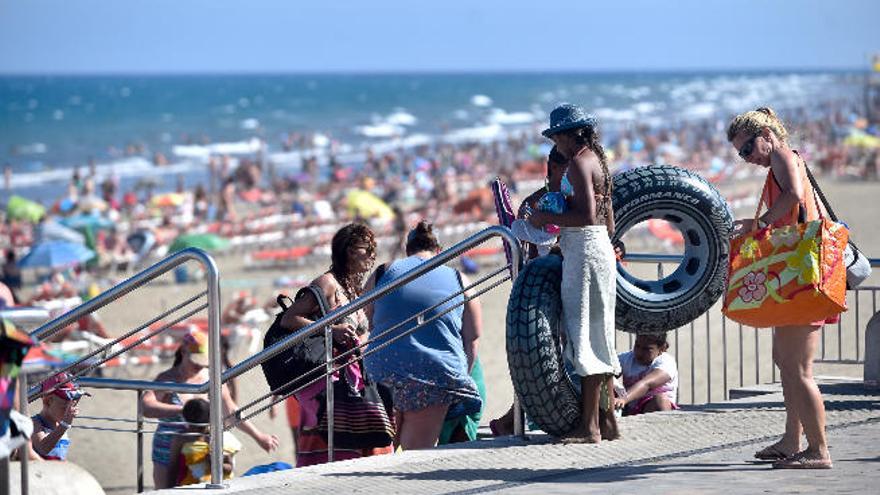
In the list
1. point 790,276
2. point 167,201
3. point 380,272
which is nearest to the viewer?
point 790,276

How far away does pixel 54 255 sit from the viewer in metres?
22.8

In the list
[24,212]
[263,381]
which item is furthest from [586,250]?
[24,212]

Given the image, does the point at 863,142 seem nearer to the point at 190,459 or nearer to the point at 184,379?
the point at 184,379

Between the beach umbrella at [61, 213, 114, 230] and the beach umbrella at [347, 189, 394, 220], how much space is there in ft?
14.5

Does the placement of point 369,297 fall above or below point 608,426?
above

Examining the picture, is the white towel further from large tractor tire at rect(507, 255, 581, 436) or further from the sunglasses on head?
the sunglasses on head

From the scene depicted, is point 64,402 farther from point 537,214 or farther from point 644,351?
point 644,351

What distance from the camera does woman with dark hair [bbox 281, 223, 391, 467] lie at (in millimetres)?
7273

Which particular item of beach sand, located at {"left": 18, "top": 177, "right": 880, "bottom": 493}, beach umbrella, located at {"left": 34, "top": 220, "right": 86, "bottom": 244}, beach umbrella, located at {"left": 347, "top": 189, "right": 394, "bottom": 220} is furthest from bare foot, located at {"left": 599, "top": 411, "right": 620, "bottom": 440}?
beach umbrella, located at {"left": 347, "top": 189, "right": 394, "bottom": 220}

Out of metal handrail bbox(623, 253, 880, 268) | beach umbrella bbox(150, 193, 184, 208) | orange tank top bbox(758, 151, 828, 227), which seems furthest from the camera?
beach umbrella bbox(150, 193, 184, 208)

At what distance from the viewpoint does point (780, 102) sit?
98.2 metres

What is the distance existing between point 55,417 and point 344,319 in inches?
54.8

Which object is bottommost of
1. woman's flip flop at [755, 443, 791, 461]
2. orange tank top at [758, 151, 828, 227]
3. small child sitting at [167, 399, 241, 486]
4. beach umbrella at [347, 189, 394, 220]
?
small child sitting at [167, 399, 241, 486]

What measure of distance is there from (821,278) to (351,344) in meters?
2.21
